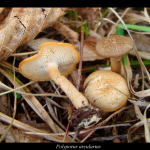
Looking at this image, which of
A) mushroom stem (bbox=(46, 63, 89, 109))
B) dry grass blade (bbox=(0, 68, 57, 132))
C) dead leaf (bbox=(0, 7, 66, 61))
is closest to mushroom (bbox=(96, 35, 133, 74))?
mushroom stem (bbox=(46, 63, 89, 109))

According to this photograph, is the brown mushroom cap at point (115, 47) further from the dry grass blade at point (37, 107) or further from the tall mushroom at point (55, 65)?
the dry grass blade at point (37, 107)

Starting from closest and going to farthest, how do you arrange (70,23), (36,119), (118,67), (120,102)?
1. (120,102)
2. (36,119)
3. (118,67)
4. (70,23)
